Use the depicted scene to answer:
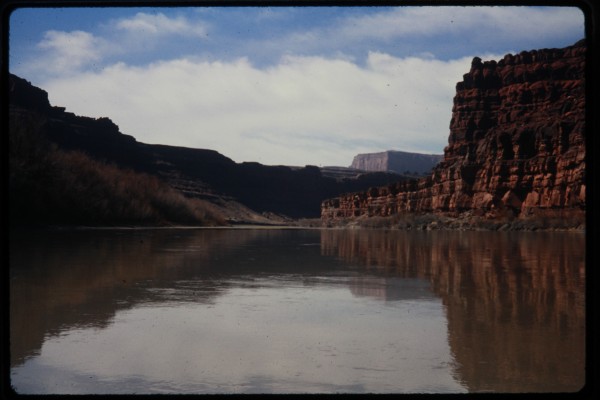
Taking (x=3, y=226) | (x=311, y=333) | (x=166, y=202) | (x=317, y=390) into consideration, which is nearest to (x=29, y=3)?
(x=3, y=226)

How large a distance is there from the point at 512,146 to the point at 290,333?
73.8 metres

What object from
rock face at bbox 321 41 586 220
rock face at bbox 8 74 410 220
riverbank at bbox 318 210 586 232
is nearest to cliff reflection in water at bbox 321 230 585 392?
riverbank at bbox 318 210 586 232

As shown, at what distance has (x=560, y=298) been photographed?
9.68m

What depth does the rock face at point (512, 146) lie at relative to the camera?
218 feet

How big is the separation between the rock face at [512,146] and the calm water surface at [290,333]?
56.6 metres

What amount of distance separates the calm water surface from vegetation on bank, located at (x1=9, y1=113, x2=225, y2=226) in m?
27.6

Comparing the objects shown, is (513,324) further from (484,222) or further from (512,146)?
(512,146)

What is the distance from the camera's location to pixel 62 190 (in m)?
45.6

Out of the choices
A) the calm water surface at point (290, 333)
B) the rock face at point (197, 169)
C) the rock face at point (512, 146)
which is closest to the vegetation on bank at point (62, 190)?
the rock face at point (197, 169)

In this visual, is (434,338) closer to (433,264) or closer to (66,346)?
(66,346)

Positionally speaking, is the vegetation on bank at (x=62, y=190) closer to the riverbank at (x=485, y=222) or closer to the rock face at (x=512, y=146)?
the riverbank at (x=485, y=222)

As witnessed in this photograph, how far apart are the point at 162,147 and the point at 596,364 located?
6388 inches

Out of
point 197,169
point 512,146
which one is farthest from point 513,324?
point 197,169

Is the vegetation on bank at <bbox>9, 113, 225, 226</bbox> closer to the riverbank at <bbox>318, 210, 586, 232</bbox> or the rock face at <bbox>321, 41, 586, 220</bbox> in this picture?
the riverbank at <bbox>318, 210, 586, 232</bbox>
